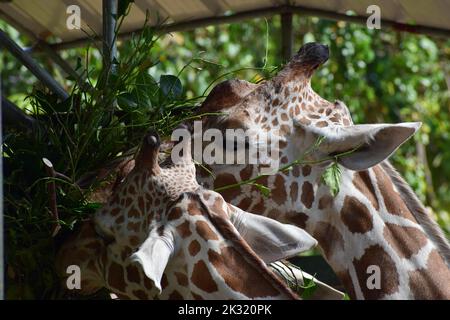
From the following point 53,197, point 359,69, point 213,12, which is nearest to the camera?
point 53,197

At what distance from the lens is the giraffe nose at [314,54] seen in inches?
155

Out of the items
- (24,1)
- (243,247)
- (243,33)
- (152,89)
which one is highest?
(243,33)

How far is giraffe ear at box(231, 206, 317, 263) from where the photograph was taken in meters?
3.24

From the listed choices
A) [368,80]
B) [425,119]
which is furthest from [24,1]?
[425,119]

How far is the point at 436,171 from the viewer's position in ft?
36.7

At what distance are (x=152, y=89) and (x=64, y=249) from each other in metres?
0.74

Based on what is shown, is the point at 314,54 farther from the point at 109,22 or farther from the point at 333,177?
the point at 109,22

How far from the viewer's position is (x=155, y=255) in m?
2.98

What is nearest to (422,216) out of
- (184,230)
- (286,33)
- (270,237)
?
(270,237)

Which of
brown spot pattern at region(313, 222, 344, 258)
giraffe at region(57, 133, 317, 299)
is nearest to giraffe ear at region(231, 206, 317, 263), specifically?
giraffe at region(57, 133, 317, 299)

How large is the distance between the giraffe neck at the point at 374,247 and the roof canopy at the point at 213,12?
1.40m

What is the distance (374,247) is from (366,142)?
1.27 ft

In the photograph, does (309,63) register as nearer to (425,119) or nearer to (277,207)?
(277,207)

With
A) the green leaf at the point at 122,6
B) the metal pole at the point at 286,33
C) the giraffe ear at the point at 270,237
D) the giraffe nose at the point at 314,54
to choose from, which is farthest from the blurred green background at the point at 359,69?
the giraffe ear at the point at 270,237
